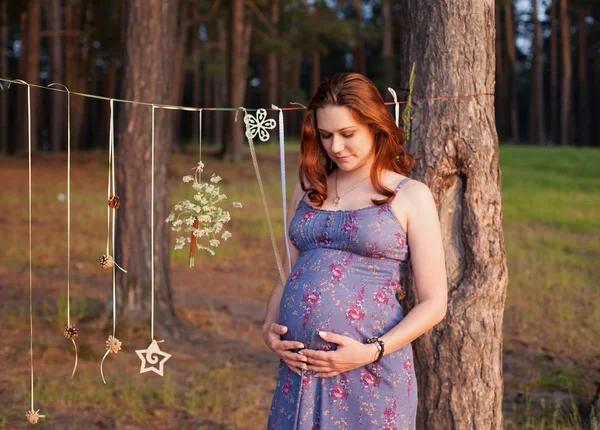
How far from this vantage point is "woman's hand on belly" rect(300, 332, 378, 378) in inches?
102

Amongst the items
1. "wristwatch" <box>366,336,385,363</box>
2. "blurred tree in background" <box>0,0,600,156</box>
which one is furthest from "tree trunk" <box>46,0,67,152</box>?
"wristwatch" <box>366,336,385,363</box>

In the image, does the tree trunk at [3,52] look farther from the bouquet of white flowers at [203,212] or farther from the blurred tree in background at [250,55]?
the bouquet of white flowers at [203,212]

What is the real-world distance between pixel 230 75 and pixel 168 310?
13.3 m

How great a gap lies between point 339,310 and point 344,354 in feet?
0.52

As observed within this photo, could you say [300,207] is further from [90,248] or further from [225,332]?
[90,248]

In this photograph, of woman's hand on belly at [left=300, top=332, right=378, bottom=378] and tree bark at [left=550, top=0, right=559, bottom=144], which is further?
tree bark at [left=550, top=0, right=559, bottom=144]

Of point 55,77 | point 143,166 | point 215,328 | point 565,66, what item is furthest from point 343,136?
point 565,66

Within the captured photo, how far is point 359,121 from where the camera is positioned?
8.87ft

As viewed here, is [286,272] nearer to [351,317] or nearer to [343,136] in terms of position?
[351,317]

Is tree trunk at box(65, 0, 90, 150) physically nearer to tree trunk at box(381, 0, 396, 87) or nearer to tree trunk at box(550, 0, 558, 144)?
tree trunk at box(381, 0, 396, 87)

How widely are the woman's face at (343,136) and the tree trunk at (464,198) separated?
88 centimetres

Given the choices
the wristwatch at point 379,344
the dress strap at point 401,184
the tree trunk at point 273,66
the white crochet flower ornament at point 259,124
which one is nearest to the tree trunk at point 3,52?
the tree trunk at point 273,66

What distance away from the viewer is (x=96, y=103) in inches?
1528

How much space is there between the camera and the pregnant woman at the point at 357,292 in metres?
2.67
